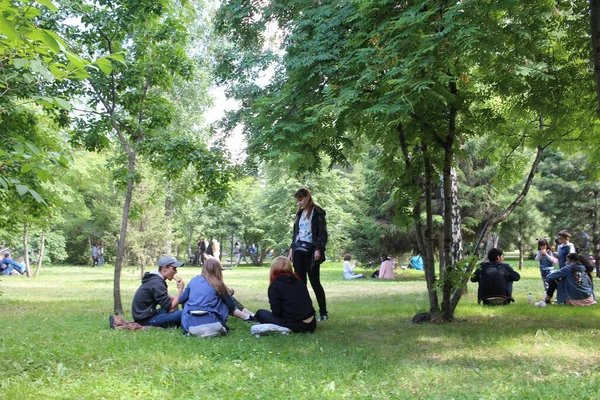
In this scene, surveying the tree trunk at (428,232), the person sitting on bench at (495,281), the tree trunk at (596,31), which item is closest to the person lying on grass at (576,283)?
the person sitting on bench at (495,281)

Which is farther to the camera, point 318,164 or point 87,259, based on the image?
point 87,259

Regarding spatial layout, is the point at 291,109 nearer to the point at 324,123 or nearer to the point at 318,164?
the point at 324,123

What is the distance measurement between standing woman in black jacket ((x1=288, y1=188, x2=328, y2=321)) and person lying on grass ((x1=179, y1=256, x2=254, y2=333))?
1215mm

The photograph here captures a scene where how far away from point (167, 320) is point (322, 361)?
288 cm

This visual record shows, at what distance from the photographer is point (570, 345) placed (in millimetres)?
5914

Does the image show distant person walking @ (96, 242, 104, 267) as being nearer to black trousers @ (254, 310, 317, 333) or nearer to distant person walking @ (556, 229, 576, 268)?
distant person walking @ (556, 229, 576, 268)

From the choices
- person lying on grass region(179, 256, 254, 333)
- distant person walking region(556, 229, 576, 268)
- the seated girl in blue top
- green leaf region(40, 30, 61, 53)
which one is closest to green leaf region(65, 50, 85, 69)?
green leaf region(40, 30, 61, 53)

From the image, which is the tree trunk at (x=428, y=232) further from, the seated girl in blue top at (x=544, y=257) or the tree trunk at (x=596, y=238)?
the tree trunk at (x=596, y=238)

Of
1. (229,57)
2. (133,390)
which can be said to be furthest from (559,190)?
(133,390)

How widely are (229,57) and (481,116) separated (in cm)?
720

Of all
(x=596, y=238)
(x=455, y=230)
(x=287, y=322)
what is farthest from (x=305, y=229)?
(x=596, y=238)

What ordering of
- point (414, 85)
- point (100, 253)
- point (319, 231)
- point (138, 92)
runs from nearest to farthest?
1. point (414, 85)
2. point (319, 231)
3. point (138, 92)
4. point (100, 253)

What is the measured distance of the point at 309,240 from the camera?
25.1ft

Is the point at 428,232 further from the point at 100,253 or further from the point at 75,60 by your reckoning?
the point at 100,253
